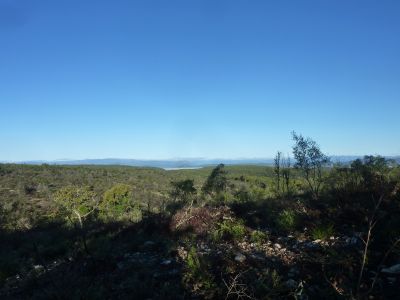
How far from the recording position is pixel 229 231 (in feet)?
33.1

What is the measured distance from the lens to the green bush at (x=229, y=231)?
965cm

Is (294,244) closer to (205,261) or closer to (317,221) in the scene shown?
(317,221)

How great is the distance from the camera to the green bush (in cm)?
965

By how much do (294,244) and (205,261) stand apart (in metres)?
2.37

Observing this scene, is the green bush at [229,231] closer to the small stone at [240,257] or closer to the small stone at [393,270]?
the small stone at [240,257]

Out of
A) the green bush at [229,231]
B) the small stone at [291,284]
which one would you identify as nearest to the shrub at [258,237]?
the green bush at [229,231]

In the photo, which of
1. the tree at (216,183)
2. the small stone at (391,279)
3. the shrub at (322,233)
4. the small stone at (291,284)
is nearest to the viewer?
the small stone at (391,279)

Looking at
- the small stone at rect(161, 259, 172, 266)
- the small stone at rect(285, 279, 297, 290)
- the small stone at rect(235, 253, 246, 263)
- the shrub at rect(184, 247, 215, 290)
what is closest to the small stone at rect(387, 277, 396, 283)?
the small stone at rect(285, 279, 297, 290)

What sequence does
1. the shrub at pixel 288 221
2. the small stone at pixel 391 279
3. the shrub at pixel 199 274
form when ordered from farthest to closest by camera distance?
the shrub at pixel 288 221
the shrub at pixel 199 274
the small stone at pixel 391 279

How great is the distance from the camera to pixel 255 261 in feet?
23.6

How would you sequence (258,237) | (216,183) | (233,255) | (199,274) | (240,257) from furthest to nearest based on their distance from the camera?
(216,183) → (258,237) → (233,255) → (240,257) → (199,274)

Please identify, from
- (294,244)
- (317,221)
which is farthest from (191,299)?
(317,221)

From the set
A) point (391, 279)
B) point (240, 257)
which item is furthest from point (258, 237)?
point (391, 279)

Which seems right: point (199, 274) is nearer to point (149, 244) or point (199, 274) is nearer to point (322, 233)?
point (322, 233)
